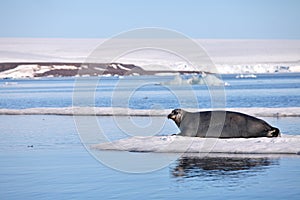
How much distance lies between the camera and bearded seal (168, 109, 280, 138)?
13812mm

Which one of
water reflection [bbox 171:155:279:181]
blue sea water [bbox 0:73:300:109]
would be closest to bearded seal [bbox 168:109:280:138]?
water reflection [bbox 171:155:279:181]

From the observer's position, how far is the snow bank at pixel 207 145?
11891 mm

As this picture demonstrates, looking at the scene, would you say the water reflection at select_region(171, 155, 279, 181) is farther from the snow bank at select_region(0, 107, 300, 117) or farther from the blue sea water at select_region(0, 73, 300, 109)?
the blue sea water at select_region(0, 73, 300, 109)

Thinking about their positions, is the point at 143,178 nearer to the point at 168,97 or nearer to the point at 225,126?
the point at 225,126

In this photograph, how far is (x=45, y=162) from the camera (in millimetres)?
11148

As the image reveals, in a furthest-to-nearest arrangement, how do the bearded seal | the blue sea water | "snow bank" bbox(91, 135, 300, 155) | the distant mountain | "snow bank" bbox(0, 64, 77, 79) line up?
the distant mountain, "snow bank" bbox(0, 64, 77, 79), the blue sea water, the bearded seal, "snow bank" bbox(91, 135, 300, 155)

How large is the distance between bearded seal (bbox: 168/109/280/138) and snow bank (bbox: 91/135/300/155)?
55 centimetres

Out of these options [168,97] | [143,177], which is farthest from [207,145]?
[168,97]

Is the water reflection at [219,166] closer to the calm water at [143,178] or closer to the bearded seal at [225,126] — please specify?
the calm water at [143,178]

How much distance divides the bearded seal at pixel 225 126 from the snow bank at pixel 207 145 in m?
0.55

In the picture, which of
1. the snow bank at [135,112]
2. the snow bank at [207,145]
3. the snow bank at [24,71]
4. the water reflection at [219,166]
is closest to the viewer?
the water reflection at [219,166]

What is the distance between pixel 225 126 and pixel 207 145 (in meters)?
1.61

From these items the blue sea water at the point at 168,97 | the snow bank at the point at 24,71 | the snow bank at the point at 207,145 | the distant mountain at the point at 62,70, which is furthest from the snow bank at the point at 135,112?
the snow bank at the point at 24,71

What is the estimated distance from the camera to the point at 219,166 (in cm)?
1034
